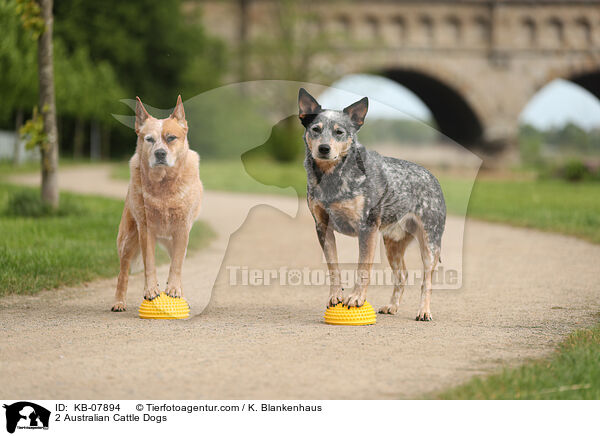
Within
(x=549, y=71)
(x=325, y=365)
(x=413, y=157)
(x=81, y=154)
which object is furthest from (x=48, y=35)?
(x=549, y=71)

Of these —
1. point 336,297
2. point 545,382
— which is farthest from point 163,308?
point 545,382

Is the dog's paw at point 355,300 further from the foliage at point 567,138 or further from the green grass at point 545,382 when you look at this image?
the foliage at point 567,138

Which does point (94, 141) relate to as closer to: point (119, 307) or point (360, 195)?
point (119, 307)

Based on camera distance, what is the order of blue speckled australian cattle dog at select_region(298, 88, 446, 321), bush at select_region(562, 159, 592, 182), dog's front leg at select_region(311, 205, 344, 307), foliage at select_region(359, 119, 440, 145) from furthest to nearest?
bush at select_region(562, 159, 592, 182) → foliage at select_region(359, 119, 440, 145) → dog's front leg at select_region(311, 205, 344, 307) → blue speckled australian cattle dog at select_region(298, 88, 446, 321)

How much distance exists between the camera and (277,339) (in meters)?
5.71

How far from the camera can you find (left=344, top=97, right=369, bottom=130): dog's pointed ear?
589 cm

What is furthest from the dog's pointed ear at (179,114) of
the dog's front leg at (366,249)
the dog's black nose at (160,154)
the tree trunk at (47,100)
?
the tree trunk at (47,100)

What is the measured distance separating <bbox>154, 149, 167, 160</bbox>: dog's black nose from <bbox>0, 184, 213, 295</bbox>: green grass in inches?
111

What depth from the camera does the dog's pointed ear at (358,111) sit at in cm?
589

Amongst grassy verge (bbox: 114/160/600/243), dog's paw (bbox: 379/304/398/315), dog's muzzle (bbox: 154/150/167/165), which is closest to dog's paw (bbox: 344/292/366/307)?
dog's paw (bbox: 379/304/398/315)

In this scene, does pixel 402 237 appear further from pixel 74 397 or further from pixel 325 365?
pixel 74 397

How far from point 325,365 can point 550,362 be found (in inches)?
56.0

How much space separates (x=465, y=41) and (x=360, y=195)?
3946 centimetres

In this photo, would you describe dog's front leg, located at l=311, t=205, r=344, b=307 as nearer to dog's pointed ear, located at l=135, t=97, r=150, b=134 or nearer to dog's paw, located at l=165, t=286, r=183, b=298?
dog's paw, located at l=165, t=286, r=183, b=298
